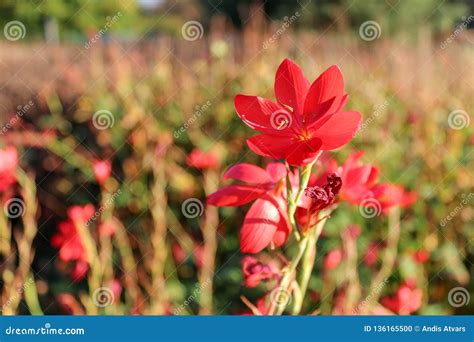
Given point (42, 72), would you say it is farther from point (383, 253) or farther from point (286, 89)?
point (286, 89)

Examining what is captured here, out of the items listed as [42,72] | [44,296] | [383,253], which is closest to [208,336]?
[383,253]

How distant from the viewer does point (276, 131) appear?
1.56 ft

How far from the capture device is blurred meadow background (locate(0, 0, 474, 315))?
1571 mm

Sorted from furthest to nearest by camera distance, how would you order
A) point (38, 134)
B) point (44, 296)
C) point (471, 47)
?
1. point (471, 47)
2. point (38, 134)
3. point (44, 296)

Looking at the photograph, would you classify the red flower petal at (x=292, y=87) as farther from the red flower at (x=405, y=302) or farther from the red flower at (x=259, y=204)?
the red flower at (x=405, y=302)

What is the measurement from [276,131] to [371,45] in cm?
292

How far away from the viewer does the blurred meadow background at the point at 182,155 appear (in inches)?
61.9

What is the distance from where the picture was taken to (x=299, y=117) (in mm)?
476

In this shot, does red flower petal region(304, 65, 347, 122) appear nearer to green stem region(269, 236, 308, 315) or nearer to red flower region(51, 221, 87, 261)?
green stem region(269, 236, 308, 315)

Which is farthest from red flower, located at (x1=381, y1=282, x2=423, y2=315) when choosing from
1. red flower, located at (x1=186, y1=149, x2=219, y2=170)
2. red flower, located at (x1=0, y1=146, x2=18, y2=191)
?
red flower, located at (x1=0, y1=146, x2=18, y2=191)

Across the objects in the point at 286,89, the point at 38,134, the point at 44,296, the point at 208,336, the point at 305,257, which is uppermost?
the point at 286,89

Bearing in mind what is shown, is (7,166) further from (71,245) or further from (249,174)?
(249,174)

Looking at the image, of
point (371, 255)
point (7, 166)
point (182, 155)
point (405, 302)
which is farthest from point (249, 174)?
point (182, 155)

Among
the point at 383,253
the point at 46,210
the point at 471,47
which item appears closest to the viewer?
the point at 383,253
